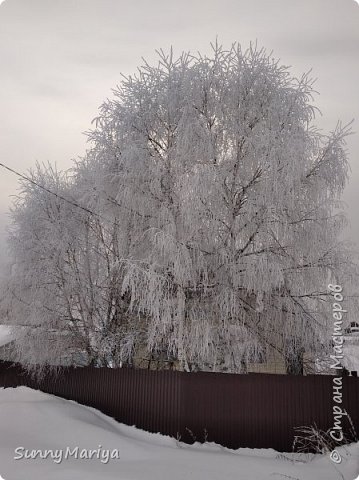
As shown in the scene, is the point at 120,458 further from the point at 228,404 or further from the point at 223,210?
the point at 223,210

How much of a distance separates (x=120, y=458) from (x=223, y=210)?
667cm

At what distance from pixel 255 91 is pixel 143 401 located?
891cm

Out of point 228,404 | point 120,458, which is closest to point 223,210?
point 228,404

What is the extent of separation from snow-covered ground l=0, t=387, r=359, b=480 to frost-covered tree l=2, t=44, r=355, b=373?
108 inches

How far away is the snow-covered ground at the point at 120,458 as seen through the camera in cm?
630

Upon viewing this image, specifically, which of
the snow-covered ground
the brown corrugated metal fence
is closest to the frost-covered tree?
the brown corrugated metal fence

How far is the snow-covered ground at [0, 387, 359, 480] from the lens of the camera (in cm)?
630

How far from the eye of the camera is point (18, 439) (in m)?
7.92

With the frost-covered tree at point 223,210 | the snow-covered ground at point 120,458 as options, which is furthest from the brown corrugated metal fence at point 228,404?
the frost-covered tree at point 223,210

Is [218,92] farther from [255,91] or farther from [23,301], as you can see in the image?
[23,301]

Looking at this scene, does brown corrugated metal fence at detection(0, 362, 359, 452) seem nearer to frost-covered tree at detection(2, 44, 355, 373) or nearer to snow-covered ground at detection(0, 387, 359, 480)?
snow-covered ground at detection(0, 387, 359, 480)

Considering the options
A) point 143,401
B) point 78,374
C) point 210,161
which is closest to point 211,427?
point 143,401

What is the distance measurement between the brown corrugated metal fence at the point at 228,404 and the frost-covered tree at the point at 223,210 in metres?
1.34

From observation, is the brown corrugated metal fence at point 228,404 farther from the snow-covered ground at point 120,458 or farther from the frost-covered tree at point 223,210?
the frost-covered tree at point 223,210
